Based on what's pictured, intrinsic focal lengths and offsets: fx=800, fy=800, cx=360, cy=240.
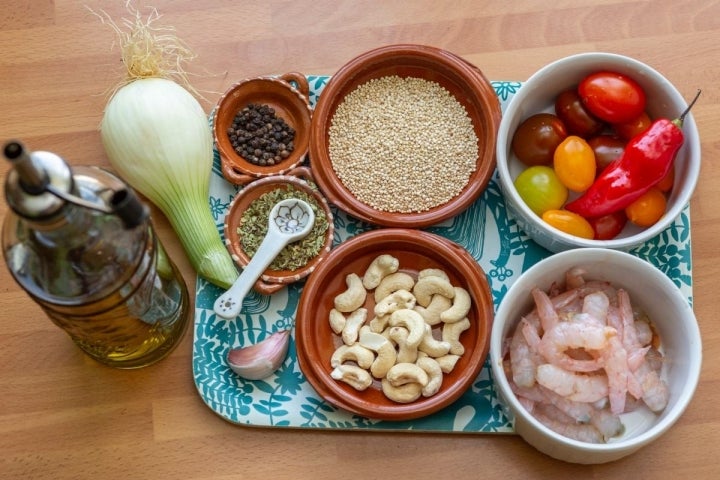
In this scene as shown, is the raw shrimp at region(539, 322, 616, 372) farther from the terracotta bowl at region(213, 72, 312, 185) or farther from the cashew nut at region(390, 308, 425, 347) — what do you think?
the terracotta bowl at region(213, 72, 312, 185)

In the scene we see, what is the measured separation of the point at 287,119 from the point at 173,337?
1.37 feet

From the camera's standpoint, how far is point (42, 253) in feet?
3.21

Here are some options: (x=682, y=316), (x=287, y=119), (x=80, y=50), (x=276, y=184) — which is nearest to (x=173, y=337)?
(x=276, y=184)

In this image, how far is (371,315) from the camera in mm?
1303

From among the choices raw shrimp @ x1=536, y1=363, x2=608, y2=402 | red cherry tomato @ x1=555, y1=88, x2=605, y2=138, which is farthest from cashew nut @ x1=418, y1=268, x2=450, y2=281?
red cherry tomato @ x1=555, y1=88, x2=605, y2=138

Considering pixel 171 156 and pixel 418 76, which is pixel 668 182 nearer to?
pixel 418 76

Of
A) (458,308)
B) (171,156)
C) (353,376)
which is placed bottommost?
(353,376)

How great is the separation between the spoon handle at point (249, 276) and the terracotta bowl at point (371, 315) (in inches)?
3.1

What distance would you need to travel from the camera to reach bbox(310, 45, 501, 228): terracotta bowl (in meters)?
1.29

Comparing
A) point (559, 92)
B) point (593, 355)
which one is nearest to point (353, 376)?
point (593, 355)

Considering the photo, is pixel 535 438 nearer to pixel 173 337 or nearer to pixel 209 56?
pixel 173 337

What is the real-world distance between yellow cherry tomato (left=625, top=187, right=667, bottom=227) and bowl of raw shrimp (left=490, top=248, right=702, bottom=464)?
0.10 meters

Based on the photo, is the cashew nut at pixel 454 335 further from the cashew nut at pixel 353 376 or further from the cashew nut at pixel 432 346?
the cashew nut at pixel 353 376

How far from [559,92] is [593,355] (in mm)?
449
